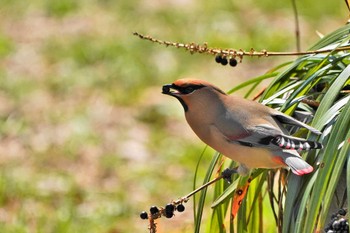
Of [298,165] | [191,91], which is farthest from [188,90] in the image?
[298,165]

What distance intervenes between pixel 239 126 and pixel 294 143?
22 centimetres

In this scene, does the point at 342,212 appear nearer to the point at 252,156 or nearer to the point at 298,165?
the point at 298,165

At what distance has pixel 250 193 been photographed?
336 cm

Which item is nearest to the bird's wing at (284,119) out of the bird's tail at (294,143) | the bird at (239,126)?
the bird at (239,126)

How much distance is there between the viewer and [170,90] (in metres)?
2.88

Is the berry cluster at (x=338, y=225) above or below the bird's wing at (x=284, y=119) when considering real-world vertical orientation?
below

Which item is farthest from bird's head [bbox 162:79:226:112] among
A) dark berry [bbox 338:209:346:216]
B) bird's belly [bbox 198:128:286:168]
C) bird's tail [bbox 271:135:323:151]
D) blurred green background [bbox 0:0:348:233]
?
blurred green background [bbox 0:0:348:233]

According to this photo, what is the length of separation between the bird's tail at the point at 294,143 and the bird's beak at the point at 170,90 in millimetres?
321

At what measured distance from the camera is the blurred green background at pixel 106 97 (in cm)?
480

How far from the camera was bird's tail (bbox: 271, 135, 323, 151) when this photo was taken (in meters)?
2.62

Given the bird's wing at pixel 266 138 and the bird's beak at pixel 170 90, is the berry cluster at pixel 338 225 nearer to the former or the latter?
the bird's wing at pixel 266 138

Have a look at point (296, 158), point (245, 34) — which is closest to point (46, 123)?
point (245, 34)

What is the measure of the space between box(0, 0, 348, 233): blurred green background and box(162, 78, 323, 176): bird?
1676 millimetres

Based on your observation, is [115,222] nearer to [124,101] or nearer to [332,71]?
[124,101]
